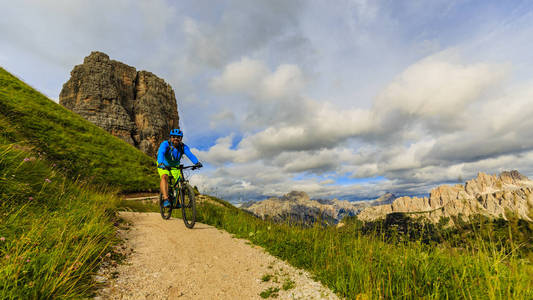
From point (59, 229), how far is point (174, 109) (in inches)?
5712

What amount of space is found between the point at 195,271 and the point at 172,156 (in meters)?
5.43

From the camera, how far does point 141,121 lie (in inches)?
4550

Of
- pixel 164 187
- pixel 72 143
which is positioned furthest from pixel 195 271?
pixel 72 143

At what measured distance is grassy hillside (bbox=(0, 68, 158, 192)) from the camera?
53.8 ft

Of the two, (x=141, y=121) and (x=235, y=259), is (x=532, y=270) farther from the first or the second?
(x=141, y=121)

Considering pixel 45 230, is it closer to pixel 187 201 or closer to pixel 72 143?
pixel 187 201

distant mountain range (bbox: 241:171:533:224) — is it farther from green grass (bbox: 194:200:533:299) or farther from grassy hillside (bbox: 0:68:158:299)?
grassy hillside (bbox: 0:68:158:299)

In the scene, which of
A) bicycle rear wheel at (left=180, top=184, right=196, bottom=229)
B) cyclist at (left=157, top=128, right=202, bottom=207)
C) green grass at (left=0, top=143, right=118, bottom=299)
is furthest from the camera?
cyclist at (left=157, top=128, right=202, bottom=207)

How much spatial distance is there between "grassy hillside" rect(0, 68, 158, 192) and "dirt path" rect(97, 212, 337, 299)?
1063cm

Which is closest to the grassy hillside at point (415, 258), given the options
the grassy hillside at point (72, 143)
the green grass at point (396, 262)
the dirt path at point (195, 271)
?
the green grass at point (396, 262)

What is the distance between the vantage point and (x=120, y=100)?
11388cm

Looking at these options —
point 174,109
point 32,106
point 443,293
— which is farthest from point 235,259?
point 174,109

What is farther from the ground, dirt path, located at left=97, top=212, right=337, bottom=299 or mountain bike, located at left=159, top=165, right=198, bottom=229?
mountain bike, located at left=159, top=165, right=198, bottom=229

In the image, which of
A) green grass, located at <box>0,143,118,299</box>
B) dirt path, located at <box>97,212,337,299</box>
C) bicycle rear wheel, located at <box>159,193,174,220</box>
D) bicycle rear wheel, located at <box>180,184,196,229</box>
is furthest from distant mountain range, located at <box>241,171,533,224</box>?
green grass, located at <box>0,143,118,299</box>
